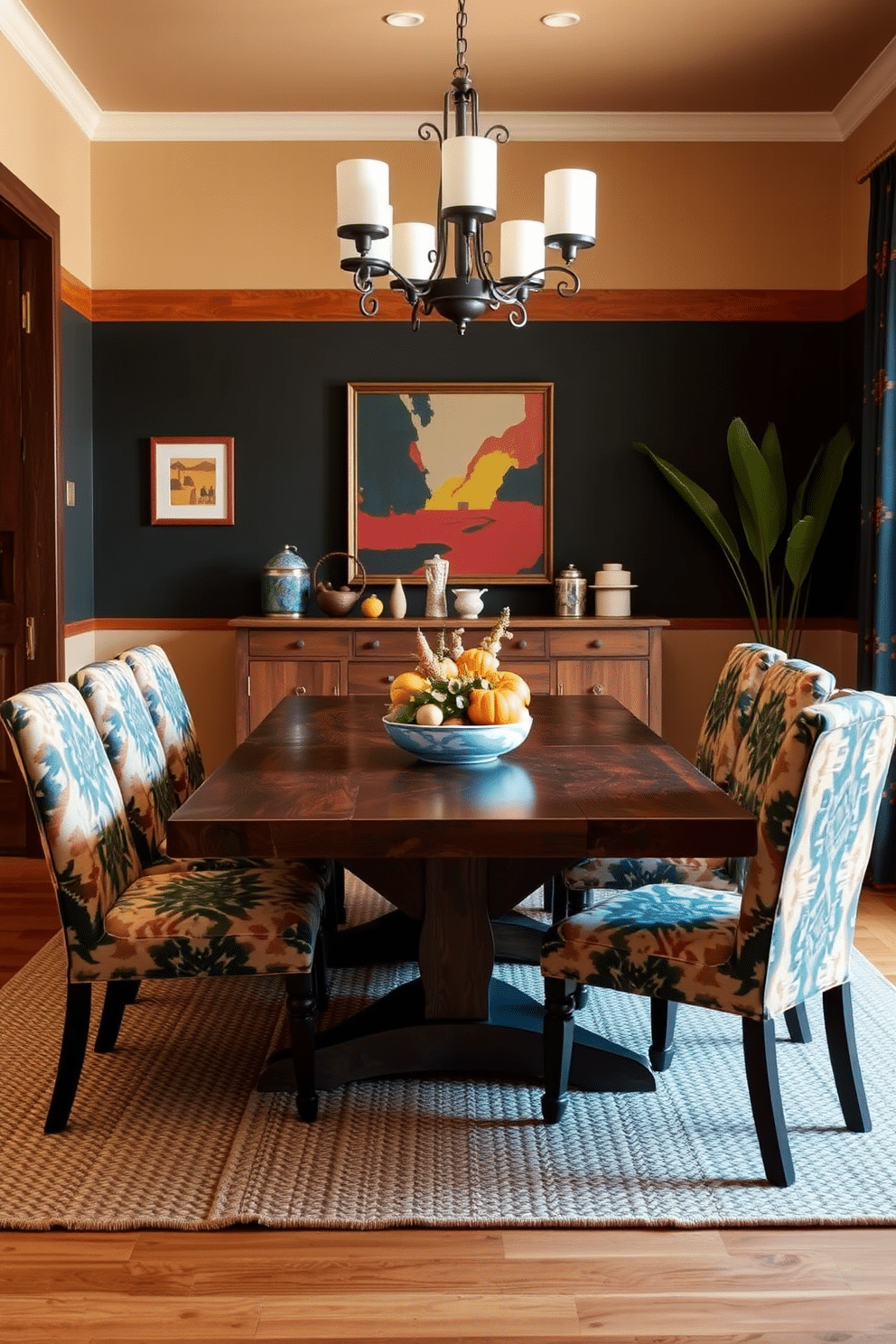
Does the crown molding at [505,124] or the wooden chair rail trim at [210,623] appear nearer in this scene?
the crown molding at [505,124]

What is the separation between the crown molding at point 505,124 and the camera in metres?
5.55

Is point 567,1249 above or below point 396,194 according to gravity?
below

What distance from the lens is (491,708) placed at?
9.41 ft

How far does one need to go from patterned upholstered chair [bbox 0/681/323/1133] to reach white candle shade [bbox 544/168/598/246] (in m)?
1.62

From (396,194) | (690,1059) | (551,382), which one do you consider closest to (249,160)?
(396,194)

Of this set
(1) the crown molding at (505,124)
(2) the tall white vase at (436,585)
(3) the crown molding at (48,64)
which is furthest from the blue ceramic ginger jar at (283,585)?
(3) the crown molding at (48,64)

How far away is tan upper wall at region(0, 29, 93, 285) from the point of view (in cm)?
456

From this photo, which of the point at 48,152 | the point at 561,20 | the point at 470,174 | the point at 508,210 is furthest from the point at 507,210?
the point at 470,174

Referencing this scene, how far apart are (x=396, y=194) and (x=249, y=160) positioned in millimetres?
665

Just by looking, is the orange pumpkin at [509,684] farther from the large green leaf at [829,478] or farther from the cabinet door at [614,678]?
the large green leaf at [829,478]

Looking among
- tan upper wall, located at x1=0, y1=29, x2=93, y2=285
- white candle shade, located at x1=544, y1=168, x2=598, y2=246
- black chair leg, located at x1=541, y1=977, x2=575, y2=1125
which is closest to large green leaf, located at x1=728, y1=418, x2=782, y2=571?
white candle shade, located at x1=544, y1=168, x2=598, y2=246

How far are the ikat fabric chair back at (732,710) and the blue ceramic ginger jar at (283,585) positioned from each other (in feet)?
7.42

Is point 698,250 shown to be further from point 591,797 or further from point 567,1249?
point 567,1249

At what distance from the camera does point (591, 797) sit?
252 centimetres
